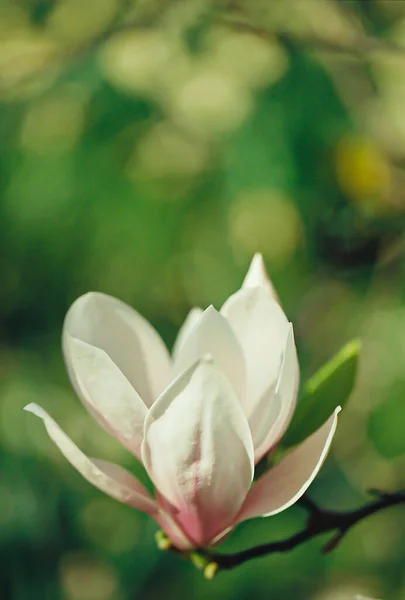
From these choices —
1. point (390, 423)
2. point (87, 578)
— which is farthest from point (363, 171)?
point (87, 578)

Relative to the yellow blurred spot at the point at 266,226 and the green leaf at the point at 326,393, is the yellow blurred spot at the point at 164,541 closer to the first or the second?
the green leaf at the point at 326,393

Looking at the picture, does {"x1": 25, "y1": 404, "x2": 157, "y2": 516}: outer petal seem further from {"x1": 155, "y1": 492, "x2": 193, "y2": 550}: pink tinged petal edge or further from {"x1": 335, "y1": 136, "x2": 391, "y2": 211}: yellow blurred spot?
{"x1": 335, "y1": 136, "x2": 391, "y2": 211}: yellow blurred spot


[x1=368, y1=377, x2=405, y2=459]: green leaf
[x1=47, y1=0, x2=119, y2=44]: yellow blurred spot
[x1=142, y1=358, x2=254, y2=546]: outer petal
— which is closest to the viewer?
[x1=142, y1=358, x2=254, y2=546]: outer petal

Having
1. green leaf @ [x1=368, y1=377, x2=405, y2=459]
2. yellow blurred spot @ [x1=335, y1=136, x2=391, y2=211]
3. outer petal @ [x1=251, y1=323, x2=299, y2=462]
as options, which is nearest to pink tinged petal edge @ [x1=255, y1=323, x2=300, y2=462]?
outer petal @ [x1=251, y1=323, x2=299, y2=462]

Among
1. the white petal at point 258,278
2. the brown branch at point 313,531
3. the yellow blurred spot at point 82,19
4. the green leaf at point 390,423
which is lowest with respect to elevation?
the green leaf at point 390,423

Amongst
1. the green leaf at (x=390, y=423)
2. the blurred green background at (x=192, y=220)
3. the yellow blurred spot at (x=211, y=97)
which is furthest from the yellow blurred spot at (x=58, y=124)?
the green leaf at (x=390, y=423)

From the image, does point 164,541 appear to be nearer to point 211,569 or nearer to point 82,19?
point 211,569
